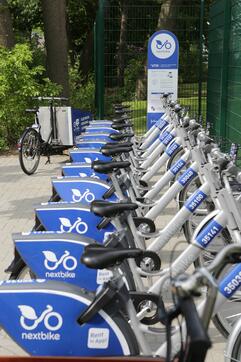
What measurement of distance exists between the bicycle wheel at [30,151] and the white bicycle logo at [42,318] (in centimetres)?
598

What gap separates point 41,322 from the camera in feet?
8.23

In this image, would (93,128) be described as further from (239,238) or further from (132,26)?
(132,26)

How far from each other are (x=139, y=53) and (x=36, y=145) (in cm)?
444

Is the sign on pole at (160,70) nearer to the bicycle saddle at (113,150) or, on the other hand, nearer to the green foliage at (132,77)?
the green foliage at (132,77)

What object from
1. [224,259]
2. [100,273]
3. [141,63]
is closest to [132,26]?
[141,63]

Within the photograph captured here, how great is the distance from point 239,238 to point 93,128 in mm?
4466

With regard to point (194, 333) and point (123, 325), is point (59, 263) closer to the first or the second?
point (123, 325)

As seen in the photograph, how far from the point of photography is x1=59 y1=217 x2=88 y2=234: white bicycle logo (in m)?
3.75

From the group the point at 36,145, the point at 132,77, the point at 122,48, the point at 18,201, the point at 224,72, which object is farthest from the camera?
the point at 132,77

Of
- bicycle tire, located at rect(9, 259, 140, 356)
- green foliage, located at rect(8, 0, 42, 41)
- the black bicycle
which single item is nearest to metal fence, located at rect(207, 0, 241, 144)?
the black bicycle

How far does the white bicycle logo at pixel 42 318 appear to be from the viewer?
2.49 metres

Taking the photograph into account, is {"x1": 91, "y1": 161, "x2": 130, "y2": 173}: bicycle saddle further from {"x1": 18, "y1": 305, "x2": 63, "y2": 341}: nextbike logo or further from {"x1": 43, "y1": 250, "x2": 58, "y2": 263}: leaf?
{"x1": 18, "y1": 305, "x2": 63, "y2": 341}: nextbike logo

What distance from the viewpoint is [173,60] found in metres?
9.41

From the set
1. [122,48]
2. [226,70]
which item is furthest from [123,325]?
[122,48]
